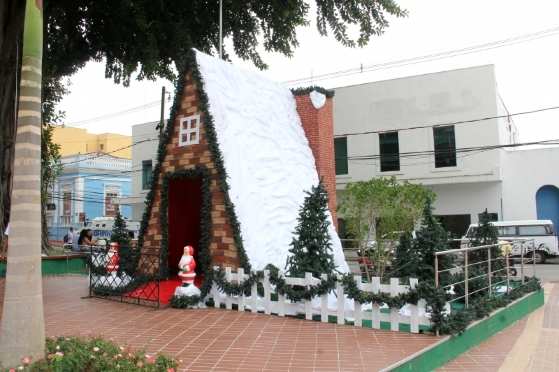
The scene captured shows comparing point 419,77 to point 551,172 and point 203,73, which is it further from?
point 203,73

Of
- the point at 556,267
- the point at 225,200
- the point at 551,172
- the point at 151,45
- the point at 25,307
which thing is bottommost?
the point at 556,267

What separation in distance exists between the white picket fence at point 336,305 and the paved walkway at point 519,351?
0.76 m

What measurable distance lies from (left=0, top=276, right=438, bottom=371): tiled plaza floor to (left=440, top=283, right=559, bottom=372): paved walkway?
22.7 inches

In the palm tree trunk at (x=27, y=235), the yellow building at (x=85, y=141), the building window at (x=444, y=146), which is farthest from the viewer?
the yellow building at (x=85, y=141)

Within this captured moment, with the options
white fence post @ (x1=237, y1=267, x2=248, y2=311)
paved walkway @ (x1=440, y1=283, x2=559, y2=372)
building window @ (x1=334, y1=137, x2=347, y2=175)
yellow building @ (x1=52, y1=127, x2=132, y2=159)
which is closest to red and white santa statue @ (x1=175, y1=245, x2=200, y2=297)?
white fence post @ (x1=237, y1=267, x2=248, y2=311)

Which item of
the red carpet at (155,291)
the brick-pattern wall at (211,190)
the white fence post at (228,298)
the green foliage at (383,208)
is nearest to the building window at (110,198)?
the brick-pattern wall at (211,190)

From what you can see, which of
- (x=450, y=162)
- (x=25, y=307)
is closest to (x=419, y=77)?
(x=450, y=162)

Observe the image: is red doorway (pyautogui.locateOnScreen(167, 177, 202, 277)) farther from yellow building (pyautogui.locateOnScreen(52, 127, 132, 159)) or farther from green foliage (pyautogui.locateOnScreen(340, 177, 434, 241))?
yellow building (pyautogui.locateOnScreen(52, 127, 132, 159))

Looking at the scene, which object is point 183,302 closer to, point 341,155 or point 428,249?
point 428,249

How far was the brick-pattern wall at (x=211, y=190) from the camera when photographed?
9.03m

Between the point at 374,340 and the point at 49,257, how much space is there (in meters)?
12.1

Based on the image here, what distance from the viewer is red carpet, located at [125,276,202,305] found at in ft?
29.0

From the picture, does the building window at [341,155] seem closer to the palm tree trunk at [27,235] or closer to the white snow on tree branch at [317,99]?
the white snow on tree branch at [317,99]

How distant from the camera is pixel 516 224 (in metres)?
20.4
